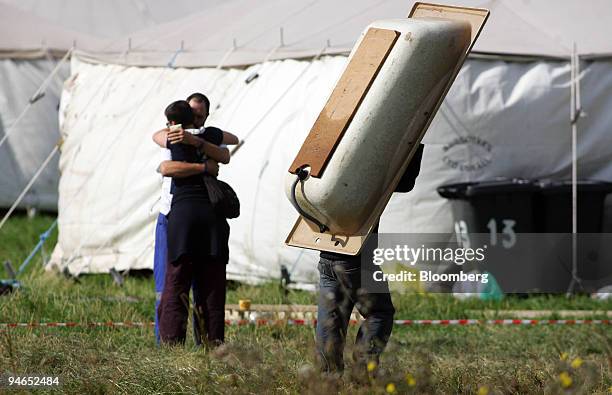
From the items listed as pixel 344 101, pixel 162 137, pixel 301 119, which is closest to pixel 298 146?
pixel 301 119

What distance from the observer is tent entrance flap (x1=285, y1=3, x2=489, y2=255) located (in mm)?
6586

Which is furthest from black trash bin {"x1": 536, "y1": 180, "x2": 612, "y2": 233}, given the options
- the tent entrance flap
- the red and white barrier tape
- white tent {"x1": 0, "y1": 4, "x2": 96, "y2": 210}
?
white tent {"x1": 0, "y1": 4, "x2": 96, "y2": 210}

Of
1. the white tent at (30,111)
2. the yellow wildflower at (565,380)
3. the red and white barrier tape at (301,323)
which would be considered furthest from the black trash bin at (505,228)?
the white tent at (30,111)

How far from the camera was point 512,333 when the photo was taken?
31.1ft

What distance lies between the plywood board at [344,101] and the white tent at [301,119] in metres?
4.26

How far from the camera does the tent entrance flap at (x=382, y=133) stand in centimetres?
659

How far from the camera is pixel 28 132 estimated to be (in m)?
17.5

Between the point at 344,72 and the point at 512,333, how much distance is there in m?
3.45

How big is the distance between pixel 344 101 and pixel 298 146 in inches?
193

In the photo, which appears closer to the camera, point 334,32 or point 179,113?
point 179,113

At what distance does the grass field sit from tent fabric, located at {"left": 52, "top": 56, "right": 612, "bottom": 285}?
0.54 m

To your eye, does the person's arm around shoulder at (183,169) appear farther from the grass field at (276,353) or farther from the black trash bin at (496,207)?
the black trash bin at (496,207)

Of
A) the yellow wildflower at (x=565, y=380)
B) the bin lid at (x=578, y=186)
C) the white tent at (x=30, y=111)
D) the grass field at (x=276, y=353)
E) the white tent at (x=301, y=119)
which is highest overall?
the white tent at (x=30, y=111)

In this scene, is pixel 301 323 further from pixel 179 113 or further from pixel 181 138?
pixel 179 113
